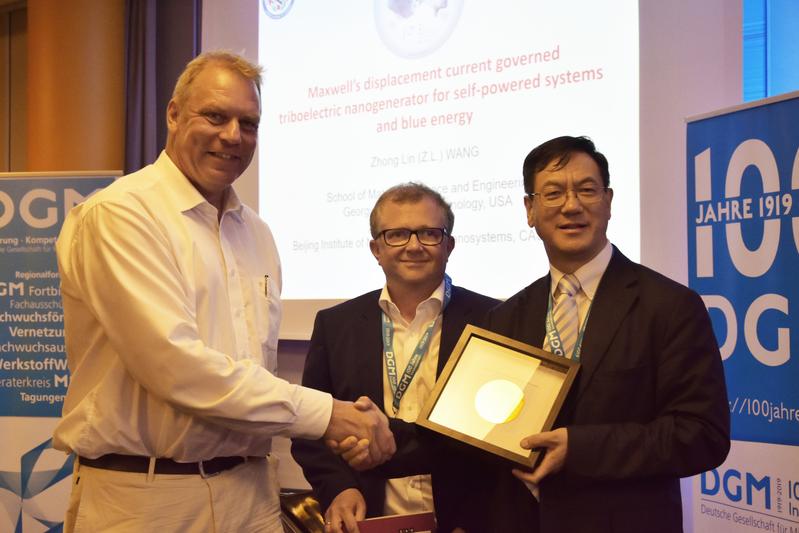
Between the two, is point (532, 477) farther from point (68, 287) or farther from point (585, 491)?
point (68, 287)

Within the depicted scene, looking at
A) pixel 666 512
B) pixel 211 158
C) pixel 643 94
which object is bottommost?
pixel 666 512

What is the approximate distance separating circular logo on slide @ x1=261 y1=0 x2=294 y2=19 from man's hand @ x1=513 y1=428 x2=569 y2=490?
12.1 feet

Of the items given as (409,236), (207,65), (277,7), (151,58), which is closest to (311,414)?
(409,236)

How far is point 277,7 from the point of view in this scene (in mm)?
4836

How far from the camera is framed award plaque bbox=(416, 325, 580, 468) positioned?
1961 millimetres

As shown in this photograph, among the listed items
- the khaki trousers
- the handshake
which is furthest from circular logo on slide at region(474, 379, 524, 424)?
the khaki trousers

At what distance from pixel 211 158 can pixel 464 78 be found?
2.23m

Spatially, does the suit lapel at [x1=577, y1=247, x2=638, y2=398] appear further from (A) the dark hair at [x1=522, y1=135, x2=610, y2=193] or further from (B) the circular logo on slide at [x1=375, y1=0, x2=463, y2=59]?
(B) the circular logo on slide at [x1=375, y1=0, x2=463, y2=59]

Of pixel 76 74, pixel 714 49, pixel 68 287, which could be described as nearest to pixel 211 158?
pixel 68 287

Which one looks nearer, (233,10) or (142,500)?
(142,500)

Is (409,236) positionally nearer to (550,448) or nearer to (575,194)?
(575,194)

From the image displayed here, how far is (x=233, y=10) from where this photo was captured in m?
5.05

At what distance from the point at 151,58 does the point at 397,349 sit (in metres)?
3.93

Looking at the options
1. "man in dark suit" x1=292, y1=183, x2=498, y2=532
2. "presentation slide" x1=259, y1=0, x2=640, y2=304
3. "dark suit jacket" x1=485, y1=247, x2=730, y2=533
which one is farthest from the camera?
"presentation slide" x1=259, y1=0, x2=640, y2=304
